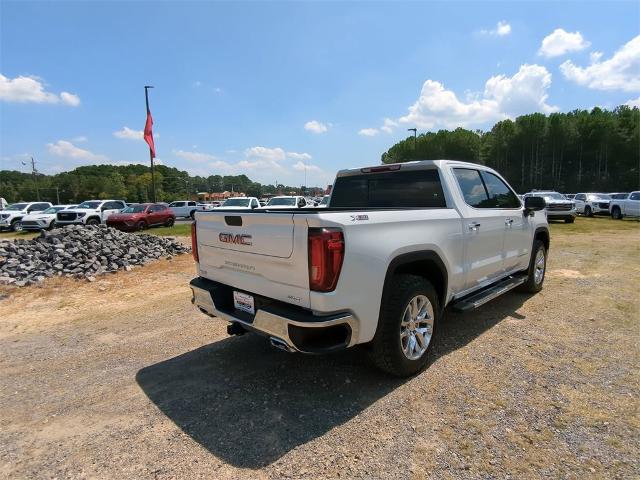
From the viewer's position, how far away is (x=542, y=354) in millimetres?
3848

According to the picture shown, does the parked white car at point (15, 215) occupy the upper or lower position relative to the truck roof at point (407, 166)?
lower

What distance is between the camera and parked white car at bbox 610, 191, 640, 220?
21.3 metres

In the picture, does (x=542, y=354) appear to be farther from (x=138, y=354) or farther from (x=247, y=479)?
(x=138, y=354)

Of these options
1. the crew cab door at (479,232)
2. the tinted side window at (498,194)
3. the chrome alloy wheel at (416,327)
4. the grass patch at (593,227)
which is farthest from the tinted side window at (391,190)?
the grass patch at (593,227)

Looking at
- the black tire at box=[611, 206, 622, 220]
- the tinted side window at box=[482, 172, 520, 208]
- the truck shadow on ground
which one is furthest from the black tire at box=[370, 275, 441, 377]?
the black tire at box=[611, 206, 622, 220]

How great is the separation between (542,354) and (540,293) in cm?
266

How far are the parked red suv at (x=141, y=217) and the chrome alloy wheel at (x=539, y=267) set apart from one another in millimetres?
20457

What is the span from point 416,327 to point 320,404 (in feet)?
3.54

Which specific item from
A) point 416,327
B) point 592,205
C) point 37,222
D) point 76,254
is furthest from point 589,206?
point 37,222

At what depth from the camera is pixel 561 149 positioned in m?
58.5

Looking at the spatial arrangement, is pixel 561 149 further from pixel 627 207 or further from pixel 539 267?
pixel 539 267

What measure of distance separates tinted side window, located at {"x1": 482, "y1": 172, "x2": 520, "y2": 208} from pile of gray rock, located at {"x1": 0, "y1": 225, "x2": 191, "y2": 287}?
25.8 feet

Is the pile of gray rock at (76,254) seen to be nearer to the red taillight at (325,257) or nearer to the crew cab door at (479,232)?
the red taillight at (325,257)

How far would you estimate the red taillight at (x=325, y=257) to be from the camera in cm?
260
